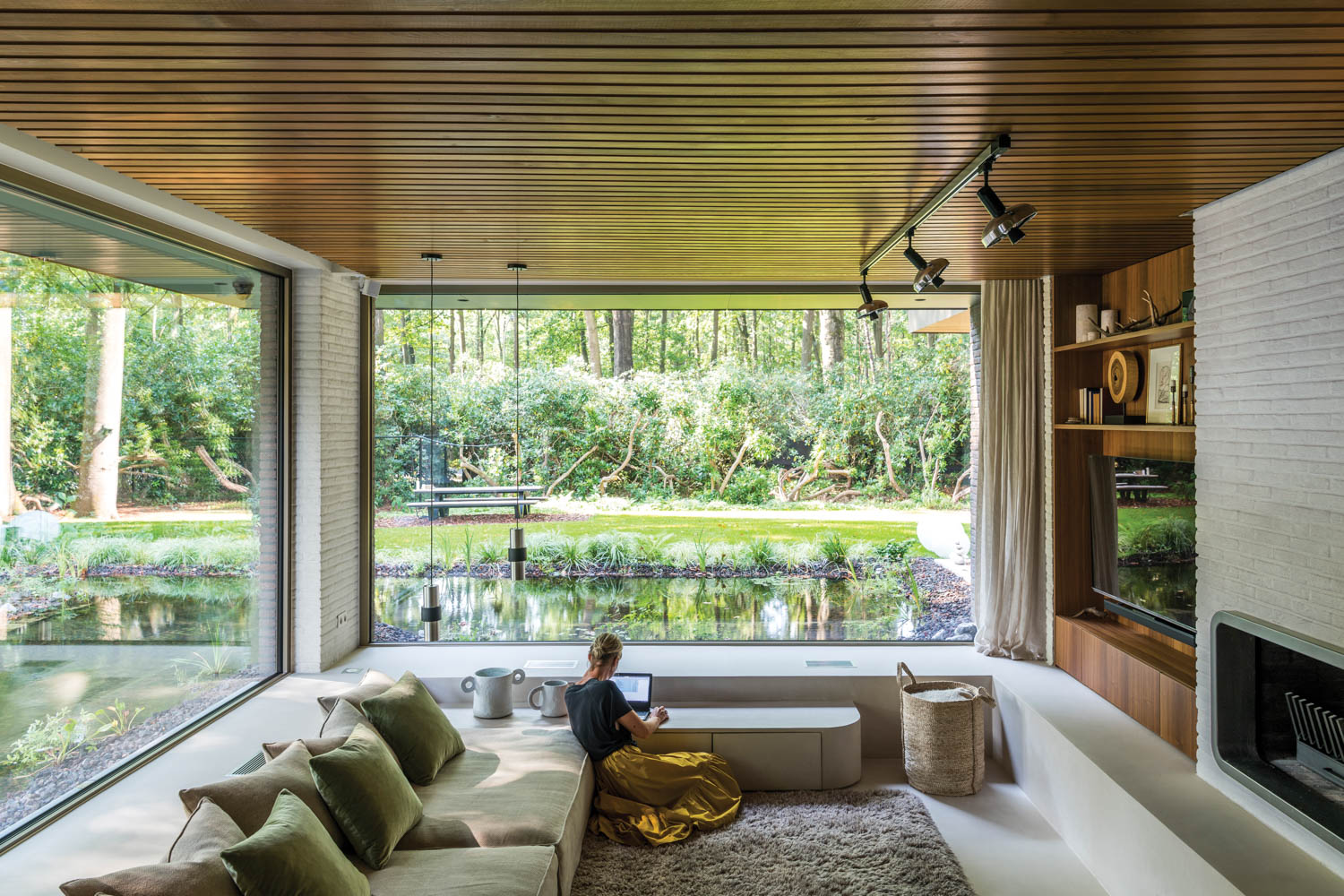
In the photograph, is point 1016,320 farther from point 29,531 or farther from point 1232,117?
Answer: point 29,531

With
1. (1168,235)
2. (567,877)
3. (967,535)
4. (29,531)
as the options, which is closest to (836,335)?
(967,535)

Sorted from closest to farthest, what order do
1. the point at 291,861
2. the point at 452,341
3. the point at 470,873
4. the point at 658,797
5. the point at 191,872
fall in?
the point at 191,872, the point at 291,861, the point at 470,873, the point at 658,797, the point at 452,341

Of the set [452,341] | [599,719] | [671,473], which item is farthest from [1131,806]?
[452,341]

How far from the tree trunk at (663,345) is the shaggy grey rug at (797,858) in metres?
3.12

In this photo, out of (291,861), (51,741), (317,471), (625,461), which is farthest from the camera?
(625,461)

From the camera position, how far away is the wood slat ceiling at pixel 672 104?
1999 millimetres

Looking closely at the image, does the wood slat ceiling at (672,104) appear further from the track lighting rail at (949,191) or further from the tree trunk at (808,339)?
the tree trunk at (808,339)

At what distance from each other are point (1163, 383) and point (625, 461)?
135 inches

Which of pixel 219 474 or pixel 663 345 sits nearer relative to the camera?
pixel 219 474

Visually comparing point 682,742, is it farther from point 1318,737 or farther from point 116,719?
point 1318,737

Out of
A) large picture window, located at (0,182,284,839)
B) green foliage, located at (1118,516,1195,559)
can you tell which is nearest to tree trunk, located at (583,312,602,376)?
large picture window, located at (0,182,284,839)

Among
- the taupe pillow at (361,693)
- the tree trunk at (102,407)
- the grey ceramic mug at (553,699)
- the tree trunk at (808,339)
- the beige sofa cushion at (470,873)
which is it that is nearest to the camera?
the beige sofa cushion at (470,873)

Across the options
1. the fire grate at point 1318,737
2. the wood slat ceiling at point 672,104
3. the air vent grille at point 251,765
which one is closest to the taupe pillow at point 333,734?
the air vent grille at point 251,765

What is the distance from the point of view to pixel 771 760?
14.8 ft
